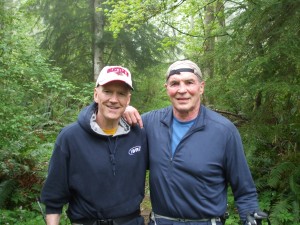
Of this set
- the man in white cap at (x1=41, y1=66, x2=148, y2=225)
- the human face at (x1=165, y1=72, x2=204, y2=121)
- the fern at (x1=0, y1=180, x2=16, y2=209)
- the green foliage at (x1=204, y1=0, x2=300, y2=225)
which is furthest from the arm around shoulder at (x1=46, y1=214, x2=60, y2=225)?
the fern at (x1=0, y1=180, x2=16, y2=209)

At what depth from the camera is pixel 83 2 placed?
16.1 metres

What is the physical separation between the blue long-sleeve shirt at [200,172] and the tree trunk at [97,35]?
12772 mm

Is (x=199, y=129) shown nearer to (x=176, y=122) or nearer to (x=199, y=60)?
(x=176, y=122)

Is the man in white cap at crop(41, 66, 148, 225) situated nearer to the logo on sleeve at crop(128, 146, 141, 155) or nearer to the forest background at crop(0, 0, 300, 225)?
the logo on sleeve at crop(128, 146, 141, 155)

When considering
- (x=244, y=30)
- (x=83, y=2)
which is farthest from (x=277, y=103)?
(x=83, y=2)

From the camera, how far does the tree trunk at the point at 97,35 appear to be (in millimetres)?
15453

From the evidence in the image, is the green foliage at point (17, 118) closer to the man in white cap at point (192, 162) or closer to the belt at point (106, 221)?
the belt at point (106, 221)

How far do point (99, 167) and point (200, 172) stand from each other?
759mm

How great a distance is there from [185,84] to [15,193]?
207 inches

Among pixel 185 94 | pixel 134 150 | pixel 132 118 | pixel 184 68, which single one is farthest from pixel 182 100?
pixel 134 150

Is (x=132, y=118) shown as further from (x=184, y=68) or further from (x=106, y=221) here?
(x=106, y=221)

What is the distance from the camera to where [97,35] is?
1566 cm

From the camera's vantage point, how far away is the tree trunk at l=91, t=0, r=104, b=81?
1545 centimetres

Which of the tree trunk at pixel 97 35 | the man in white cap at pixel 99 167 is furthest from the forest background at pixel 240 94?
the tree trunk at pixel 97 35
